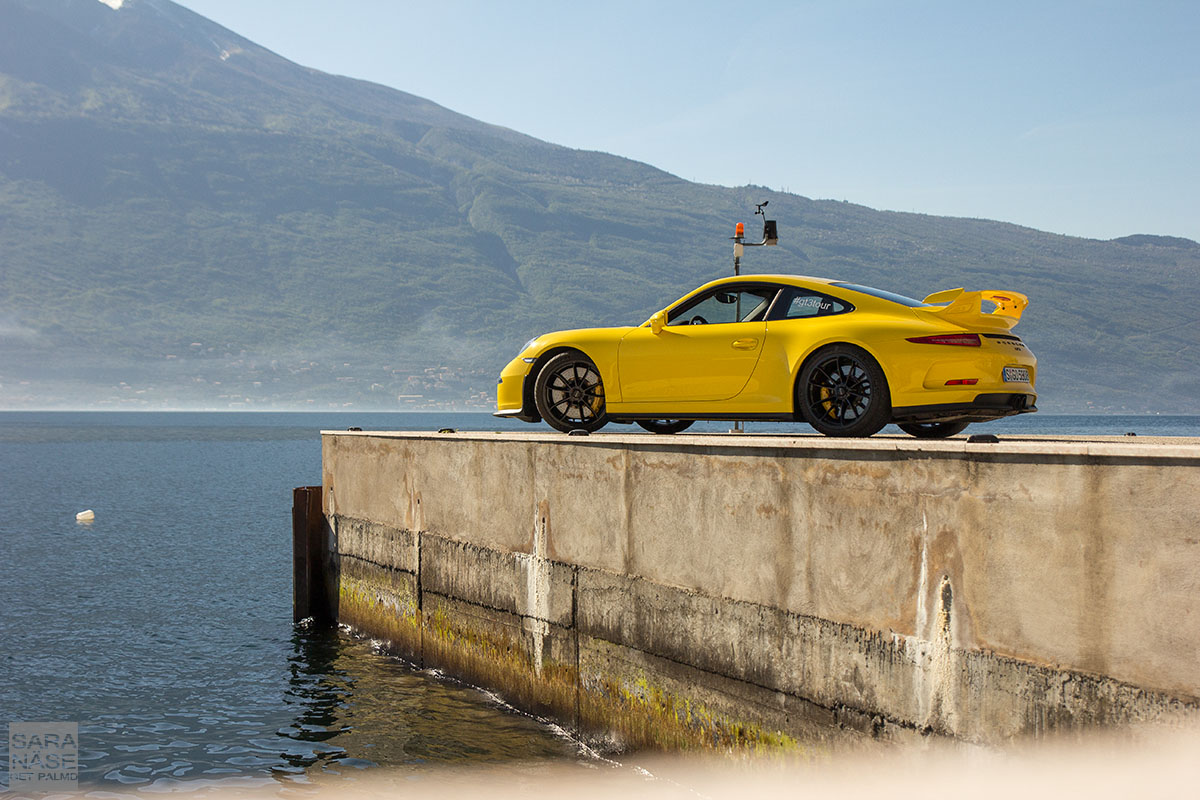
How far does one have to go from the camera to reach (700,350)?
29.4 feet

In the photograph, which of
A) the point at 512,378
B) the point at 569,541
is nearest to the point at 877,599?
the point at 569,541

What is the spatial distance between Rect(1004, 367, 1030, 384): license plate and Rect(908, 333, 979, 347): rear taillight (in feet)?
1.06

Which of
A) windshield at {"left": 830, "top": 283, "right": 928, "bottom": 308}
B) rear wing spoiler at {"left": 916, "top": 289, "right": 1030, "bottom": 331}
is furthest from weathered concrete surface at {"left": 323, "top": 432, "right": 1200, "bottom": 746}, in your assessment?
windshield at {"left": 830, "top": 283, "right": 928, "bottom": 308}

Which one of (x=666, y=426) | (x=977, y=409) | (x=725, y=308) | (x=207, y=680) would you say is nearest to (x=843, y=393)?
(x=977, y=409)

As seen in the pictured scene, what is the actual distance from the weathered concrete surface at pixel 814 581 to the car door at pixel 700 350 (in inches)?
25.4

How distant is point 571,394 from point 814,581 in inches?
161

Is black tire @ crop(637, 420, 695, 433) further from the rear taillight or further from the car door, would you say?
the rear taillight

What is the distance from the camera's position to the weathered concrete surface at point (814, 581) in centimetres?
500

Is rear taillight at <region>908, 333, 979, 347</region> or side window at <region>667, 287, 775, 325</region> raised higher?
side window at <region>667, 287, 775, 325</region>

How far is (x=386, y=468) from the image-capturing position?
42.8ft

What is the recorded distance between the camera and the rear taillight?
7.75 m

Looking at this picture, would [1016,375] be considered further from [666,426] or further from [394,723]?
[394,723]

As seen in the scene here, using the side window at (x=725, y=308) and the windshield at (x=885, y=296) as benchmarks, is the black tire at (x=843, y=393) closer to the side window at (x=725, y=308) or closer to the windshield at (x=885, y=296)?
the windshield at (x=885, y=296)

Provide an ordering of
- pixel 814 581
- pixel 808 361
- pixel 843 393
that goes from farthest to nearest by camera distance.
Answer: pixel 808 361 → pixel 843 393 → pixel 814 581
